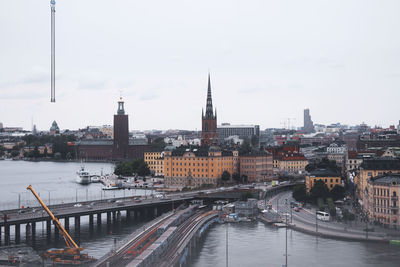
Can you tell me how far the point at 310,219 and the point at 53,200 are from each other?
72.3 ft

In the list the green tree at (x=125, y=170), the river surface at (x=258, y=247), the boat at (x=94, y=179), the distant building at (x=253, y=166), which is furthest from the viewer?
the green tree at (x=125, y=170)

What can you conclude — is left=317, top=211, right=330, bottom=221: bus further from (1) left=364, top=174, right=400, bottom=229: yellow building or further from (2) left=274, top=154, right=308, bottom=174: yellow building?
(2) left=274, top=154, right=308, bottom=174: yellow building

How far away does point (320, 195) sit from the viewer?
47375 millimetres

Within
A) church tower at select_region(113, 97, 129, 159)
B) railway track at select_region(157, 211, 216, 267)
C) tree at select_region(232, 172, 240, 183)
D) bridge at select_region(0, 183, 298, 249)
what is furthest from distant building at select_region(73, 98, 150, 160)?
railway track at select_region(157, 211, 216, 267)

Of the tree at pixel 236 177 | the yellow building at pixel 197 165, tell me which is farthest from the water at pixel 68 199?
the tree at pixel 236 177

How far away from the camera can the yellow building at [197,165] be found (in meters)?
61.5

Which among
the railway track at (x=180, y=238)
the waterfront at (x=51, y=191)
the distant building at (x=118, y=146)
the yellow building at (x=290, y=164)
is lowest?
the railway track at (x=180, y=238)

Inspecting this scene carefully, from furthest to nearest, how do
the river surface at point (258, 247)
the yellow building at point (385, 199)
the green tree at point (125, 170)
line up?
the green tree at point (125, 170) → the yellow building at point (385, 199) → the river surface at point (258, 247)

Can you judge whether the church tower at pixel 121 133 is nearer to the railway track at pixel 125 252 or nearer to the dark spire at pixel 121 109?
the dark spire at pixel 121 109

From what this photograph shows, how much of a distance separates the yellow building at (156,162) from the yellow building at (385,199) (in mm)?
42016

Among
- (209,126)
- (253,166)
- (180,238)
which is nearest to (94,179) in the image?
(209,126)

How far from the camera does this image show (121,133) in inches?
4604

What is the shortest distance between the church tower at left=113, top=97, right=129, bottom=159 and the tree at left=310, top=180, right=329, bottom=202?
71.0m

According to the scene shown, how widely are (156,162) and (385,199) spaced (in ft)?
148
